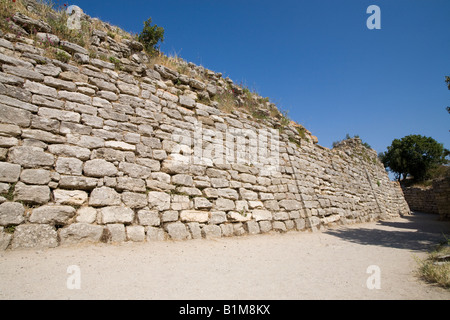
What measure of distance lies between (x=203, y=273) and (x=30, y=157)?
3.17 metres

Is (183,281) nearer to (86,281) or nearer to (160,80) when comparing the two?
(86,281)

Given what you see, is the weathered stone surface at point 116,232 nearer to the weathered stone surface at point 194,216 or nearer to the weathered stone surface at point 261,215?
the weathered stone surface at point 194,216

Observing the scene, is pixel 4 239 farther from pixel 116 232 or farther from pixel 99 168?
pixel 99 168

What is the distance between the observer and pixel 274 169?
680 centimetres

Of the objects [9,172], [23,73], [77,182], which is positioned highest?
[23,73]

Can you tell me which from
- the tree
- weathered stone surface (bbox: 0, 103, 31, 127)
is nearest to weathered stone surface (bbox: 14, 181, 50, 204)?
weathered stone surface (bbox: 0, 103, 31, 127)

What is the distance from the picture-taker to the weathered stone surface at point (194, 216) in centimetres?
453

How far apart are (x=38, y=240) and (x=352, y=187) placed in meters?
11.0

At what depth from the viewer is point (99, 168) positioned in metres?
4.00

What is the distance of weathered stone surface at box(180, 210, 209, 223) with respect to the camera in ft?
14.9

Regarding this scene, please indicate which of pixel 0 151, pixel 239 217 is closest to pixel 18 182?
pixel 0 151

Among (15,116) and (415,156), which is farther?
(415,156)

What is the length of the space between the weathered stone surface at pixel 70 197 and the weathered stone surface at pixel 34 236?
1.36 feet

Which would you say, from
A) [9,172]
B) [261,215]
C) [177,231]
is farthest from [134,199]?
[261,215]
